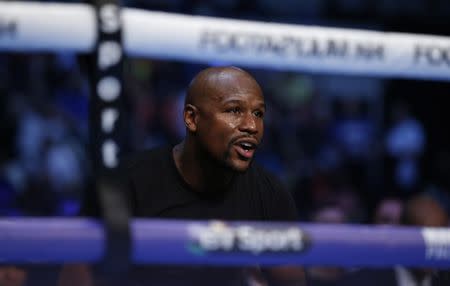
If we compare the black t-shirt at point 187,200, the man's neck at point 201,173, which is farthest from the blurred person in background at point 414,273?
the man's neck at point 201,173

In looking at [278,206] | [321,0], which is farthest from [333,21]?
[278,206]

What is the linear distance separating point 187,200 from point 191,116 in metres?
0.24

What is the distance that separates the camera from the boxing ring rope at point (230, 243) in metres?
1.43

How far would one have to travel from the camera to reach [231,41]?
1.70m

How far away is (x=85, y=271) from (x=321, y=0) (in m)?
5.01

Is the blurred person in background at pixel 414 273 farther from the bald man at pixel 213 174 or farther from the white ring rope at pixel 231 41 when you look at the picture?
the white ring rope at pixel 231 41

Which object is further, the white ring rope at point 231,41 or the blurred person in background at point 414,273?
the blurred person in background at point 414,273

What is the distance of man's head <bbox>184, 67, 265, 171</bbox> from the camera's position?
2166 mm

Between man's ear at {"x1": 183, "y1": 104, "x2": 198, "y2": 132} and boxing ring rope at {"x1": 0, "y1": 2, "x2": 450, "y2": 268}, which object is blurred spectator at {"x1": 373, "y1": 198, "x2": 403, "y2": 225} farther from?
boxing ring rope at {"x1": 0, "y1": 2, "x2": 450, "y2": 268}

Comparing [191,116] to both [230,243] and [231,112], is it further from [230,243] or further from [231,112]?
[230,243]

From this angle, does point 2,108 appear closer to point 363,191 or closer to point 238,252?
point 363,191

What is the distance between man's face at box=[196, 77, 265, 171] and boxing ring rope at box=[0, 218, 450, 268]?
1.91 ft

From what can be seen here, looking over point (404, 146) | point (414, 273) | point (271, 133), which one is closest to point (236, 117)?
point (414, 273)

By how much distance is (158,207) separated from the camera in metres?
2.32
